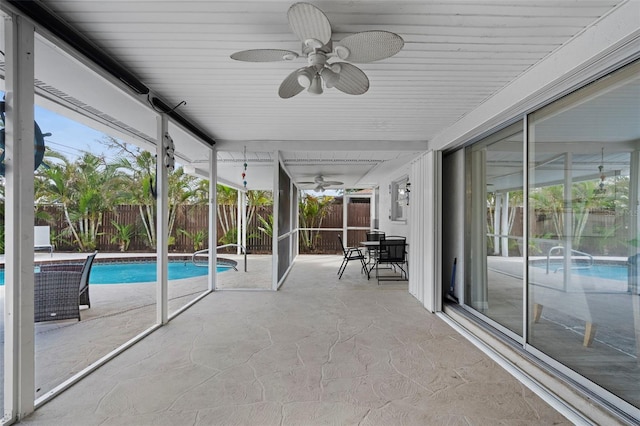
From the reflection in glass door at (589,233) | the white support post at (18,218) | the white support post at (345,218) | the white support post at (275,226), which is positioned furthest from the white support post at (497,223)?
the white support post at (345,218)

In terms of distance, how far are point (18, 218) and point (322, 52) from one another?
210 centimetres

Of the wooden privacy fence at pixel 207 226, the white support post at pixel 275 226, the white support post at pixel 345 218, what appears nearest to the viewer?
the white support post at pixel 275 226

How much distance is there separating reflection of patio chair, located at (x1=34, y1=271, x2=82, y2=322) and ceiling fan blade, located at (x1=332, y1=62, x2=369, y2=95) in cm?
354

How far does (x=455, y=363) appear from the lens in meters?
2.71

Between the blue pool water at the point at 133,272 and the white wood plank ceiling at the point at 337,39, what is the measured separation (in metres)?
5.25

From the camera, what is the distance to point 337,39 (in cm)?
217

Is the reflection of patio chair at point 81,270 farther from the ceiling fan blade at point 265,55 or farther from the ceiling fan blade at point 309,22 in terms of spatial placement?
the ceiling fan blade at point 309,22

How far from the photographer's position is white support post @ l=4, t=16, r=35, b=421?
179 centimetres

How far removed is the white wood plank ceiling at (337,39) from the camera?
1829mm

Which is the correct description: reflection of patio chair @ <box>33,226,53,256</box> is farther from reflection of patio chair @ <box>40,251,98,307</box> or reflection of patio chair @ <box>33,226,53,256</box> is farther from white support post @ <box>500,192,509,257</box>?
white support post @ <box>500,192,509,257</box>

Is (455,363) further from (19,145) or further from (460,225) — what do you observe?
(19,145)

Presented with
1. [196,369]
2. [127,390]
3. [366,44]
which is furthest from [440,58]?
[127,390]

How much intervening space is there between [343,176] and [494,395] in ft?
22.3

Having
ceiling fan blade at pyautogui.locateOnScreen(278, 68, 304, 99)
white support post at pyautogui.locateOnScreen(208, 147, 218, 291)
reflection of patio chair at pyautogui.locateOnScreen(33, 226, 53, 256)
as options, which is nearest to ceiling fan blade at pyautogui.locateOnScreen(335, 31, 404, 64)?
ceiling fan blade at pyautogui.locateOnScreen(278, 68, 304, 99)
